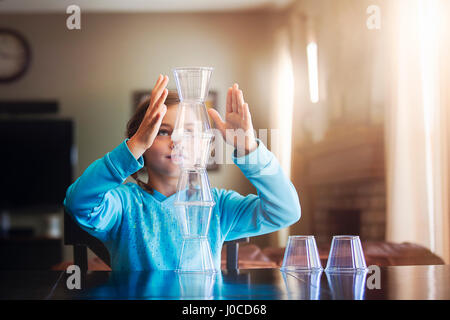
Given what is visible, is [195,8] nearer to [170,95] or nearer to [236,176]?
[236,176]

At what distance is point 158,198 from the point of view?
1.08 meters

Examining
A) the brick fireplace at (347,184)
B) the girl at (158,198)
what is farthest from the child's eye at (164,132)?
the brick fireplace at (347,184)

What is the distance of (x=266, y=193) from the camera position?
0.94 meters

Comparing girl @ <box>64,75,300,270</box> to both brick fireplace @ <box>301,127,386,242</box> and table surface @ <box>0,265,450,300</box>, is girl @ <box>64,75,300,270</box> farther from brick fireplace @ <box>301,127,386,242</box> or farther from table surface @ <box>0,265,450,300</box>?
brick fireplace @ <box>301,127,386,242</box>

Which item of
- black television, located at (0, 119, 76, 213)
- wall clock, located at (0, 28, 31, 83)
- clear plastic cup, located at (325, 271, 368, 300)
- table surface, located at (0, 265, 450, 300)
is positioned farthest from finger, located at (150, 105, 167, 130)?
wall clock, located at (0, 28, 31, 83)

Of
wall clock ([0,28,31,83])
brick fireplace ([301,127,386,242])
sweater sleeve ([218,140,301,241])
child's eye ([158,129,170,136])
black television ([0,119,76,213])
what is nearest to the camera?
sweater sleeve ([218,140,301,241])

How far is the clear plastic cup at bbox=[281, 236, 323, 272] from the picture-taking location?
80cm

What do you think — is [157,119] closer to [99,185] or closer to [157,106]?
[157,106]

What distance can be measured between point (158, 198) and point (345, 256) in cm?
42

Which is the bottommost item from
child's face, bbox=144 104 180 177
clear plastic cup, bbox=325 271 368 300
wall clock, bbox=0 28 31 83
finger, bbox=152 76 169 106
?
clear plastic cup, bbox=325 271 368 300

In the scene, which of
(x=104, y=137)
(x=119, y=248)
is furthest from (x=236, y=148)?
(x=104, y=137)

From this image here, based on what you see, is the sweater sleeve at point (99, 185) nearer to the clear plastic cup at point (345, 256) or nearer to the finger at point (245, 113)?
the finger at point (245, 113)

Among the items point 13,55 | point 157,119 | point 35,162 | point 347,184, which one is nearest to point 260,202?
point 157,119

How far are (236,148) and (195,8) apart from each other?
305 cm
